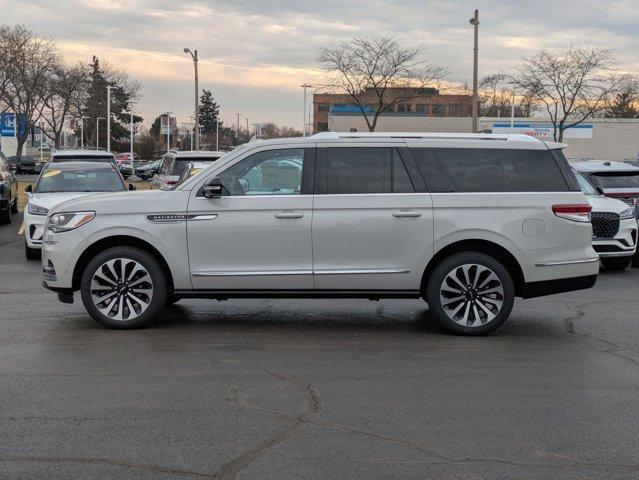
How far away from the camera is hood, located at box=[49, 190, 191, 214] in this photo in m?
7.68

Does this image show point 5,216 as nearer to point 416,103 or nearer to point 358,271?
point 358,271

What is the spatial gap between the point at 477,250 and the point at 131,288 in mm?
3431

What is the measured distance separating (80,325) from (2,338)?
857mm

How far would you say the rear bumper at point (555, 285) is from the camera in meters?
7.77

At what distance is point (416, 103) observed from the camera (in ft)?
300

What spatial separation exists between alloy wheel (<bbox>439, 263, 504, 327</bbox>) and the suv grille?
5.99m

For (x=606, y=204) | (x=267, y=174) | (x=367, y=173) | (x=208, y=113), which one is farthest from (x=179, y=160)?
(x=208, y=113)

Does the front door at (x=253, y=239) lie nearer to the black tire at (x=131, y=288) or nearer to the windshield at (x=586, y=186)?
A: the black tire at (x=131, y=288)

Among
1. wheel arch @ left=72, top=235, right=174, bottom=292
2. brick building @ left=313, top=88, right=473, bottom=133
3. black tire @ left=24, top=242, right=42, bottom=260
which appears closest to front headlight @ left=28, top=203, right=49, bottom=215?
black tire @ left=24, top=242, right=42, bottom=260

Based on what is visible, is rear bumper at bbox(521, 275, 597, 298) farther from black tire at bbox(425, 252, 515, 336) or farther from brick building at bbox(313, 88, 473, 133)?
brick building at bbox(313, 88, 473, 133)

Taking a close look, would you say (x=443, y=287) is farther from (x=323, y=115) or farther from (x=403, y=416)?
(x=323, y=115)

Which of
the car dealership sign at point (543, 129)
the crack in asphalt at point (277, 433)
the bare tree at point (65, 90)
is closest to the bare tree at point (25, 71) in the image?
the bare tree at point (65, 90)

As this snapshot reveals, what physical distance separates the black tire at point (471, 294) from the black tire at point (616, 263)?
660cm

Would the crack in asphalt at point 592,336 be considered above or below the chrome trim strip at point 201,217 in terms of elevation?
below
